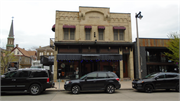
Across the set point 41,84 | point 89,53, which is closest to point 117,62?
point 89,53

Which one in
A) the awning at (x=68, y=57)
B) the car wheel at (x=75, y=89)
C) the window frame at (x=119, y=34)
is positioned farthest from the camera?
the window frame at (x=119, y=34)

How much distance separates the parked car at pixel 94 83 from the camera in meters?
10.2

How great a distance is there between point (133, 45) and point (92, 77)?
32.5 ft

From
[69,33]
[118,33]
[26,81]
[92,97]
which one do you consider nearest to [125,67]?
[118,33]

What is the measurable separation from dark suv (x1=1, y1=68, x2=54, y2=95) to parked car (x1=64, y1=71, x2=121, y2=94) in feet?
5.54

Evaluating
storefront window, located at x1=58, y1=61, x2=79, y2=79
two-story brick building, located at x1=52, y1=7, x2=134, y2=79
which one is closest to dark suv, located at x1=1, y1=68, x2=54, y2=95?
two-story brick building, located at x1=52, y1=7, x2=134, y2=79

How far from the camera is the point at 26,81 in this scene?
9914 mm

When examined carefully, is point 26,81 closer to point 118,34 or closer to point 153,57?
point 118,34

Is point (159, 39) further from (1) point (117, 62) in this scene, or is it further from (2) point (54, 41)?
(2) point (54, 41)

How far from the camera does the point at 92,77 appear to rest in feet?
35.0

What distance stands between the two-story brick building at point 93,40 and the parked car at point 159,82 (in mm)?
5837

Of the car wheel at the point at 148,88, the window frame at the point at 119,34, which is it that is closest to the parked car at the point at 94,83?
the car wheel at the point at 148,88

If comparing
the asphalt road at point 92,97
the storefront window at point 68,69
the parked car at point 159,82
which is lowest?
the asphalt road at point 92,97

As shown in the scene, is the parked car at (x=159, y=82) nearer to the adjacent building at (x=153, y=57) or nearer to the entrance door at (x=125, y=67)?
the adjacent building at (x=153, y=57)
